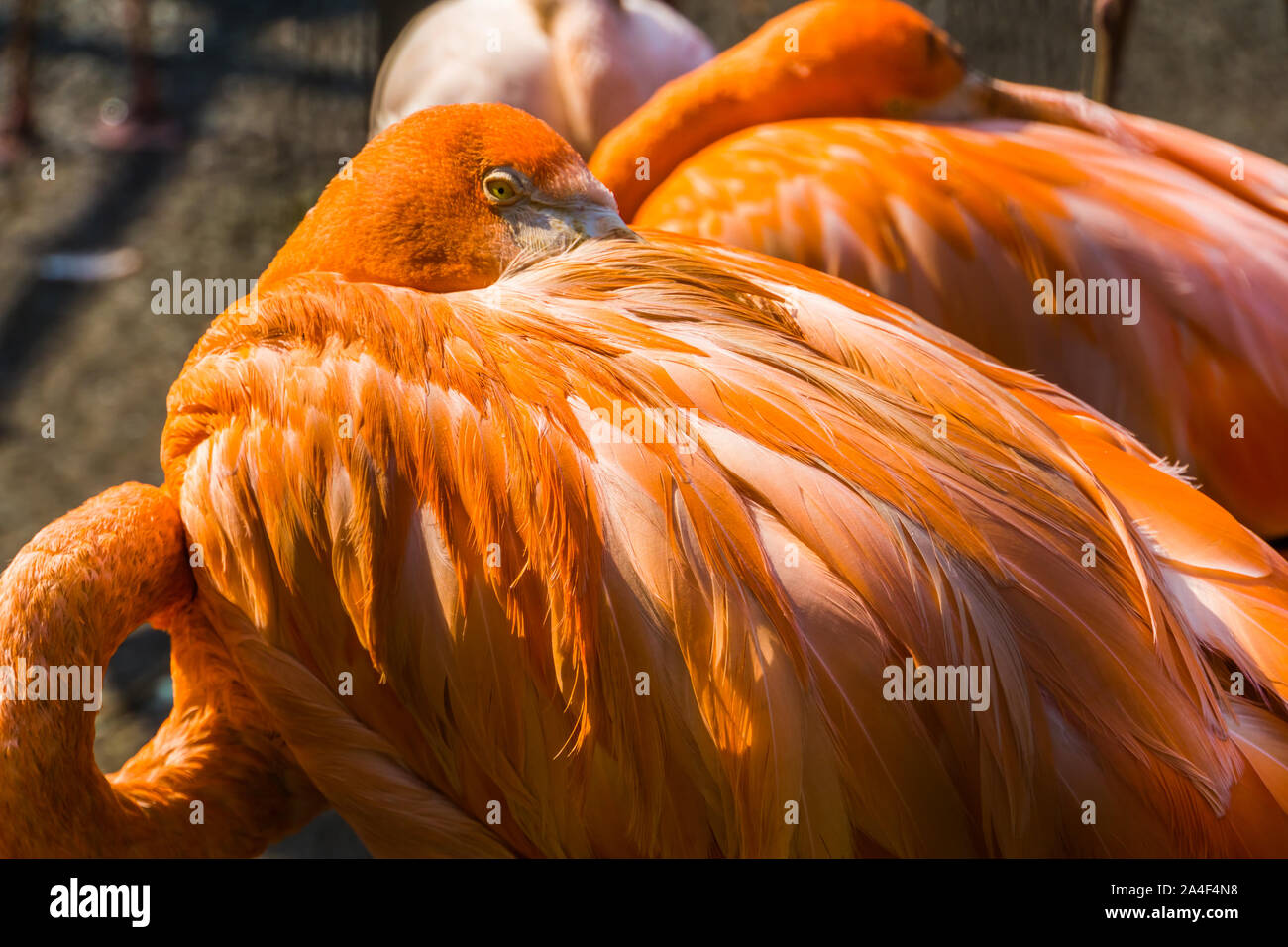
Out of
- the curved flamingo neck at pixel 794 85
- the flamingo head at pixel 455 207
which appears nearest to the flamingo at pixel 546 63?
the curved flamingo neck at pixel 794 85

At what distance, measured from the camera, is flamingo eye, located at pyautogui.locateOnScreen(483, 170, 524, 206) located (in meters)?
1.19

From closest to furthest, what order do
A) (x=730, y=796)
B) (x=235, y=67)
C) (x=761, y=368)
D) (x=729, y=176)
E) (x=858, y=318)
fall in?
(x=730, y=796), (x=761, y=368), (x=858, y=318), (x=729, y=176), (x=235, y=67)

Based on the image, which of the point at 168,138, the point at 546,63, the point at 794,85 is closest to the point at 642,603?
the point at 794,85

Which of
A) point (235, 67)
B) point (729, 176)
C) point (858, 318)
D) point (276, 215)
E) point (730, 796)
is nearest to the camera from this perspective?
point (730, 796)

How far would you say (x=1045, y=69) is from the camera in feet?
9.27

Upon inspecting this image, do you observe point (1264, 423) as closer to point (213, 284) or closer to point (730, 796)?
point (730, 796)

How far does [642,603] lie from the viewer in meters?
0.92

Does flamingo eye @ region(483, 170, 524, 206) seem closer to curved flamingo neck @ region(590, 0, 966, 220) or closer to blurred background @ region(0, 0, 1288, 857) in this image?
curved flamingo neck @ region(590, 0, 966, 220)

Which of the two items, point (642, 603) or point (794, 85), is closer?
→ point (642, 603)

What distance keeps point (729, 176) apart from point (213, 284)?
175 cm

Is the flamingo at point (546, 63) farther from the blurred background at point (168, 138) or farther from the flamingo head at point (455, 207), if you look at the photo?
the blurred background at point (168, 138)

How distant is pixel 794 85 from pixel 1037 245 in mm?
426

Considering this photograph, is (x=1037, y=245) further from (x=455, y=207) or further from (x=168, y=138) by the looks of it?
(x=168, y=138)
